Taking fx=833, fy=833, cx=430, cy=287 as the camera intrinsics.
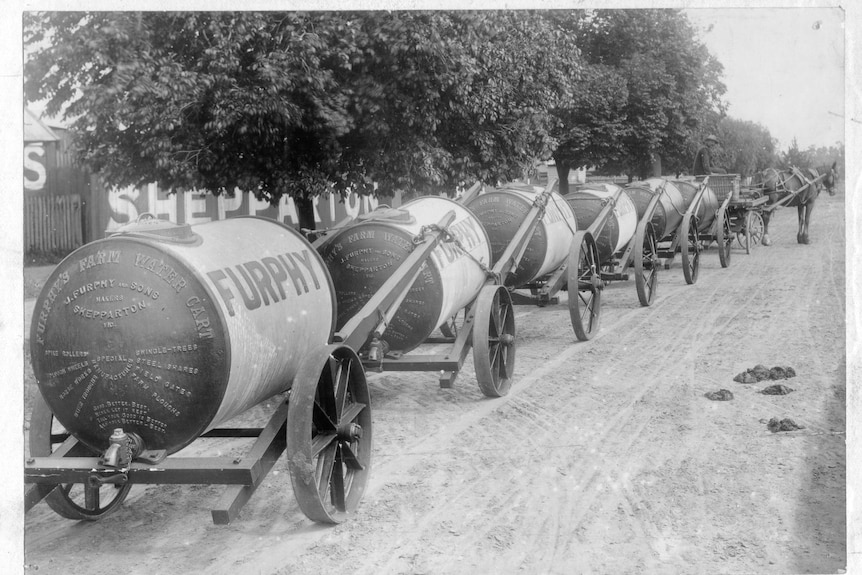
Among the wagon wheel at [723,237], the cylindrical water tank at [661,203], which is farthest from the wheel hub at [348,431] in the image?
the wagon wheel at [723,237]

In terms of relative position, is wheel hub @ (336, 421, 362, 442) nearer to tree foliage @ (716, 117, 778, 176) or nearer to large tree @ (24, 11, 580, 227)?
large tree @ (24, 11, 580, 227)

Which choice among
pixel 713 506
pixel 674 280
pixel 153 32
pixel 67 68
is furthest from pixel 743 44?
pixel 674 280

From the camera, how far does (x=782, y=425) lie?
260 inches

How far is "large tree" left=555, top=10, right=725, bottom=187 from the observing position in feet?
21.7

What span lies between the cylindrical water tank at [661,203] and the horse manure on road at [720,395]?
6.98 metres

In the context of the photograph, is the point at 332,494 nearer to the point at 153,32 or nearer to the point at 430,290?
the point at 430,290

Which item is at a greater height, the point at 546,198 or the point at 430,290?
the point at 546,198

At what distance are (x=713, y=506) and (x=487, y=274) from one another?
3.82 metres

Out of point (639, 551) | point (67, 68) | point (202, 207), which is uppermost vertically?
point (67, 68)

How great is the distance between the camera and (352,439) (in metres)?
5.08

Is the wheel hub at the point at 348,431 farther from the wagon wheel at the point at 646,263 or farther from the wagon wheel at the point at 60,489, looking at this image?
the wagon wheel at the point at 646,263

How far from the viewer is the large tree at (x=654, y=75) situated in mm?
6628

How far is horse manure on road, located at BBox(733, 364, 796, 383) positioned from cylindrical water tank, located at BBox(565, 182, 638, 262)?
4291 mm

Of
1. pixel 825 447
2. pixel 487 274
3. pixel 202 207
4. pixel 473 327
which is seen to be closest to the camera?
pixel 825 447
